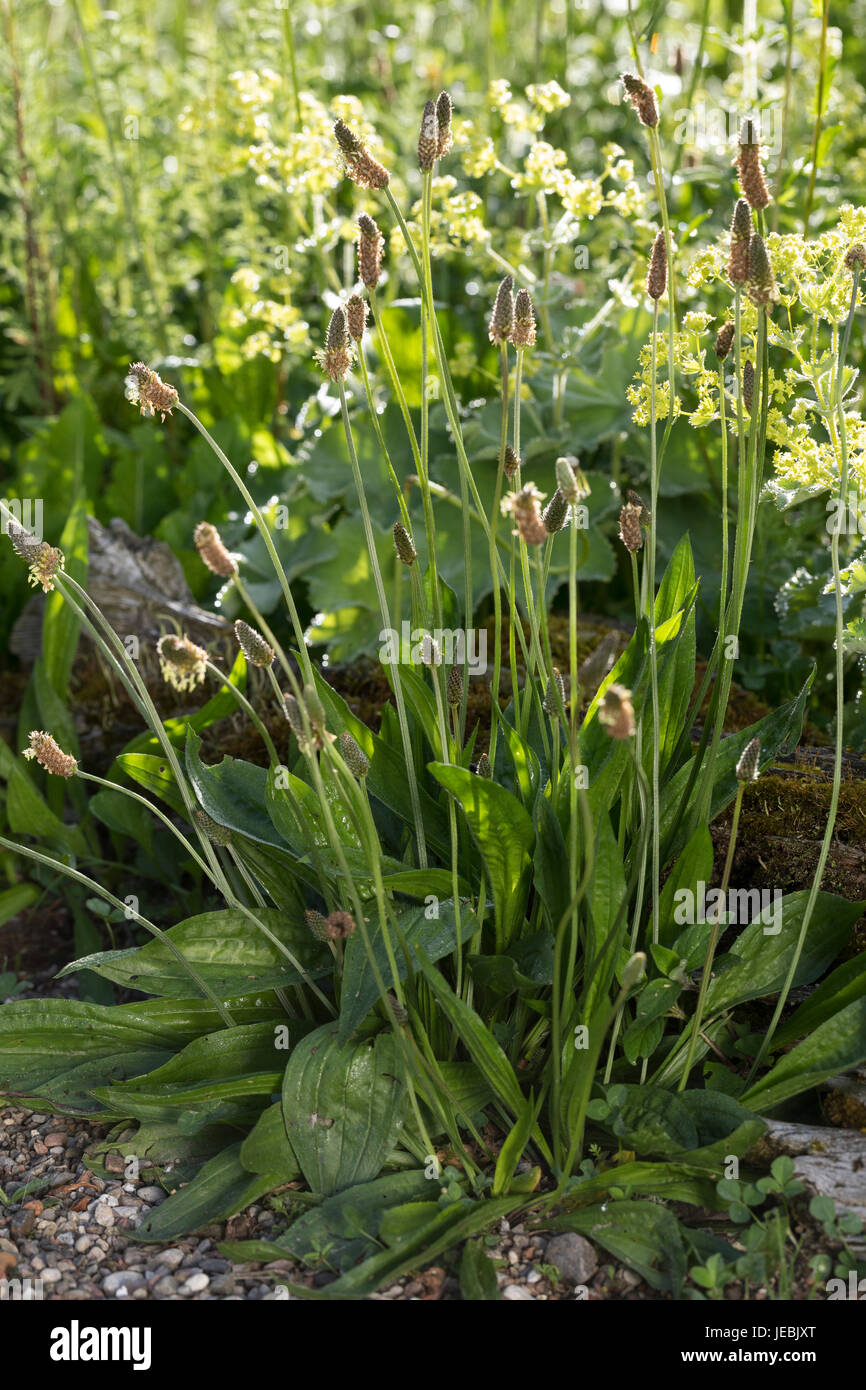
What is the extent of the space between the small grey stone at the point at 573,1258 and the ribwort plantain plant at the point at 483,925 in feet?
0.08

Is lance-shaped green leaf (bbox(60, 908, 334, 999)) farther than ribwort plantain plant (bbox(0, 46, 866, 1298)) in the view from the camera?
Yes

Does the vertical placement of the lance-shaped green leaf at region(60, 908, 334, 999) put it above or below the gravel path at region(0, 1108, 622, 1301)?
above

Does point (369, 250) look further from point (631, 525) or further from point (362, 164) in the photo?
point (631, 525)

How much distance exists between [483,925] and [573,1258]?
1.45ft

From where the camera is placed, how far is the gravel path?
150 centimetres

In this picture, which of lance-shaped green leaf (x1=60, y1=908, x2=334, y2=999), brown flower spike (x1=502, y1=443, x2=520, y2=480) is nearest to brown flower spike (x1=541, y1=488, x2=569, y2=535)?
brown flower spike (x1=502, y1=443, x2=520, y2=480)

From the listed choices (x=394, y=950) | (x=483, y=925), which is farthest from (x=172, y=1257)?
(x=483, y=925)

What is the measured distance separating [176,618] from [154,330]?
1.25 m

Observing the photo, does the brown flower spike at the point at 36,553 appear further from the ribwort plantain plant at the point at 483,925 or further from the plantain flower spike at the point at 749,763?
the plantain flower spike at the point at 749,763

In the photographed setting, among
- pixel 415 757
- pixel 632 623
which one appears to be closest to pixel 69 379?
pixel 632 623

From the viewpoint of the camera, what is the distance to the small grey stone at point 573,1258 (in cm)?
150

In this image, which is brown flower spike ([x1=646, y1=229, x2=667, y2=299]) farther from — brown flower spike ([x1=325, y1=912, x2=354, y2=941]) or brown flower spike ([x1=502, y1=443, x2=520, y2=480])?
brown flower spike ([x1=325, y1=912, x2=354, y2=941])

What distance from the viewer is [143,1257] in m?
1.58

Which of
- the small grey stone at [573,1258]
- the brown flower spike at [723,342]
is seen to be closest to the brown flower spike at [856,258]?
the brown flower spike at [723,342]
